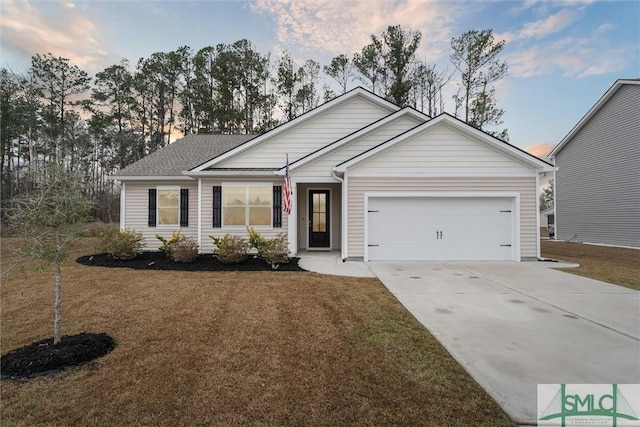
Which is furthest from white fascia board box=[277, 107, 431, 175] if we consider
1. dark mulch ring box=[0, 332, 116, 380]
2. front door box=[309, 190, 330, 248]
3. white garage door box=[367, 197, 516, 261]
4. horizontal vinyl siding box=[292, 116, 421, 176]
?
dark mulch ring box=[0, 332, 116, 380]

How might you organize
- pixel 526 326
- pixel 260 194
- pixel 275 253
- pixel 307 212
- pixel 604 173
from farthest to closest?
pixel 604 173 → pixel 307 212 → pixel 260 194 → pixel 275 253 → pixel 526 326

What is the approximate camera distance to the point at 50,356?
323 centimetres

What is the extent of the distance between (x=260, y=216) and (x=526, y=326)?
8442mm

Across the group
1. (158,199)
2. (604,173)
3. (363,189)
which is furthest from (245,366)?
(604,173)

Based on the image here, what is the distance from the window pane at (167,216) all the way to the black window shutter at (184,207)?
0.26 metres

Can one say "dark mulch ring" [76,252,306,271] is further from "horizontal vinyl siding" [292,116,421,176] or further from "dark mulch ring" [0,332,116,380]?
"dark mulch ring" [0,332,116,380]

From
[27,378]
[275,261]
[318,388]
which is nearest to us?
[318,388]

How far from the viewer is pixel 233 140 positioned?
49.8ft

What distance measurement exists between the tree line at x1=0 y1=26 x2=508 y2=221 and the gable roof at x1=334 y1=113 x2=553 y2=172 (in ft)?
44.9

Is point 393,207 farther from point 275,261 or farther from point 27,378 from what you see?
point 27,378

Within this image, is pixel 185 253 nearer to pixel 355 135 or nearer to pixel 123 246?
pixel 123 246

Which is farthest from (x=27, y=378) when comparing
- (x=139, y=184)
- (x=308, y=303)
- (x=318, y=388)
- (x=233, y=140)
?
(x=233, y=140)

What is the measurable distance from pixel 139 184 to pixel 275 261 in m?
7.13

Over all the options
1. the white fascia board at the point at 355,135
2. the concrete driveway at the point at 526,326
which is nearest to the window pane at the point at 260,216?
the white fascia board at the point at 355,135
